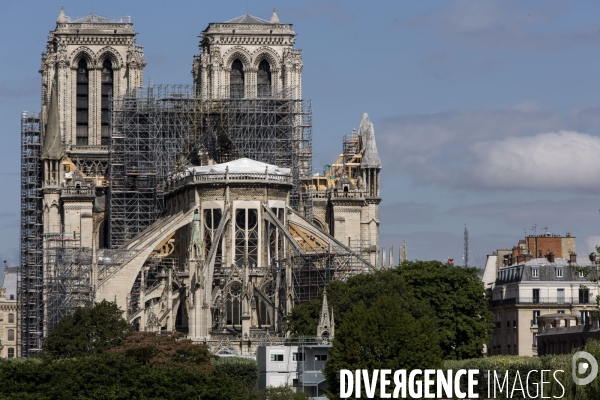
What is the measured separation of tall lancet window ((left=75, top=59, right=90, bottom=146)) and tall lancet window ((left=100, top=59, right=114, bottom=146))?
1215mm

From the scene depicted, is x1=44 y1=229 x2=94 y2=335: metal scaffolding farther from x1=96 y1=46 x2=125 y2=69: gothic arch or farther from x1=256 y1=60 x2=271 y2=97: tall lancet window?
x1=256 y1=60 x2=271 y2=97: tall lancet window

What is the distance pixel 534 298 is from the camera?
13888 centimetres

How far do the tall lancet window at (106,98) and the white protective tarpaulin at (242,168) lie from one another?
19.3 metres

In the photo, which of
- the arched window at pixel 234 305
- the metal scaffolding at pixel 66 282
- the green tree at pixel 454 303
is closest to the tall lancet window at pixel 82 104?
the metal scaffolding at pixel 66 282

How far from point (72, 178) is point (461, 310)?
37074 millimetres

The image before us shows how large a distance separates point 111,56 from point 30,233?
48.3 feet

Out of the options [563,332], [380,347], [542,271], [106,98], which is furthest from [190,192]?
[380,347]

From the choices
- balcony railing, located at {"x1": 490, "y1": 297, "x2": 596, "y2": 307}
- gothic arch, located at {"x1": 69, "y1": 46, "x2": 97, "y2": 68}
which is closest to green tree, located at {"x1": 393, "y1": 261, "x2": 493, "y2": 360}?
balcony railing, located at {"x1": 490, "y1": 297, "x2": 596, "y2": 307}

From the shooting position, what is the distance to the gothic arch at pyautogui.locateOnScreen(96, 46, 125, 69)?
6565 inches

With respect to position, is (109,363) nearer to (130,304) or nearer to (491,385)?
(491,385)

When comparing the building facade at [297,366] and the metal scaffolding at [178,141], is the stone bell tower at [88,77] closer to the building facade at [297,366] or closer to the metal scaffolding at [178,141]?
the metal scaffolding at [178,141]

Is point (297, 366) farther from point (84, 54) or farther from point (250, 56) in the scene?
point (84, 54)

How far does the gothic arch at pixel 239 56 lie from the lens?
6452 inches

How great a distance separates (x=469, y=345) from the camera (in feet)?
426
